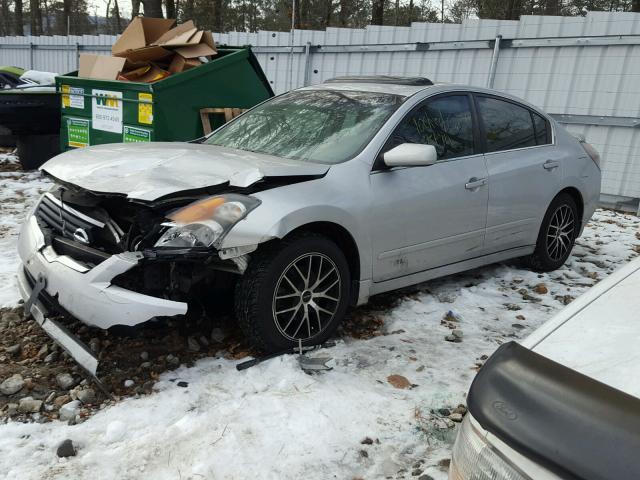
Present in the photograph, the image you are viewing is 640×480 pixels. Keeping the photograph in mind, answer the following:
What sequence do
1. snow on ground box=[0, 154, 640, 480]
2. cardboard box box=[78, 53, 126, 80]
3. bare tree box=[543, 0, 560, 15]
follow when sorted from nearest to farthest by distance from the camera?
snow on ground box=[0, 154, 640, 480] → cardboard box box=[78, 53, 126, 80] → bare tree box=[543, 0, 560, 15]

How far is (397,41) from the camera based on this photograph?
941cm

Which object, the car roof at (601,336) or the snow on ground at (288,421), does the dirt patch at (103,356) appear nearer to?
the snow on ground at (288,421)

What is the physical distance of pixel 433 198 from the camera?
3676 mm

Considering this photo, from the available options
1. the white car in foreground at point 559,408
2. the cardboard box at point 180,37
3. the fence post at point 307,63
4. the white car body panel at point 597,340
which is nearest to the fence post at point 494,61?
the fence post at point 307,63

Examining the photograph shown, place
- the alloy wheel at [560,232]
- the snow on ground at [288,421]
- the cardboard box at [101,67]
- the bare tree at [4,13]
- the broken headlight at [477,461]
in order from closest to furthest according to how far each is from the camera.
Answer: the broken headlight at [477,461] → the snow on ground at [288,421] → the alloy wheel at [560,232] → the cardboard box at [101,67] → the bare tree at [4,13]

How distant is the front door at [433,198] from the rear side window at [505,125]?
7.6 inches

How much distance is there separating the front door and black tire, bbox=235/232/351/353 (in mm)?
358

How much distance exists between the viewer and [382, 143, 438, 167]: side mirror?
3.28 meters

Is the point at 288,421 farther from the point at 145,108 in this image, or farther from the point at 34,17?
the point at 34,17

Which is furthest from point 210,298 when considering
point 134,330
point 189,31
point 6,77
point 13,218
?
point 6,77

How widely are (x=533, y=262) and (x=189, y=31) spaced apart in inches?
185

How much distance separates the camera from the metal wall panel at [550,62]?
7527mm

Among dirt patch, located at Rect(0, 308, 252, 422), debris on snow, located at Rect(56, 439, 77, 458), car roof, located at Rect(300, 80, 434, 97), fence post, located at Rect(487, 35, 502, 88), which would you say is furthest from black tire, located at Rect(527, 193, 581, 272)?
fence post, located at Rect(487, 35, 502, 88)

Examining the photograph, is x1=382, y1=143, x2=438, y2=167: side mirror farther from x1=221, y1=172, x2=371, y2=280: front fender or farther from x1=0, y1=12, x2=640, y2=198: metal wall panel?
x1=0, y1=12, x2=640, y2=198: metal wall panel
